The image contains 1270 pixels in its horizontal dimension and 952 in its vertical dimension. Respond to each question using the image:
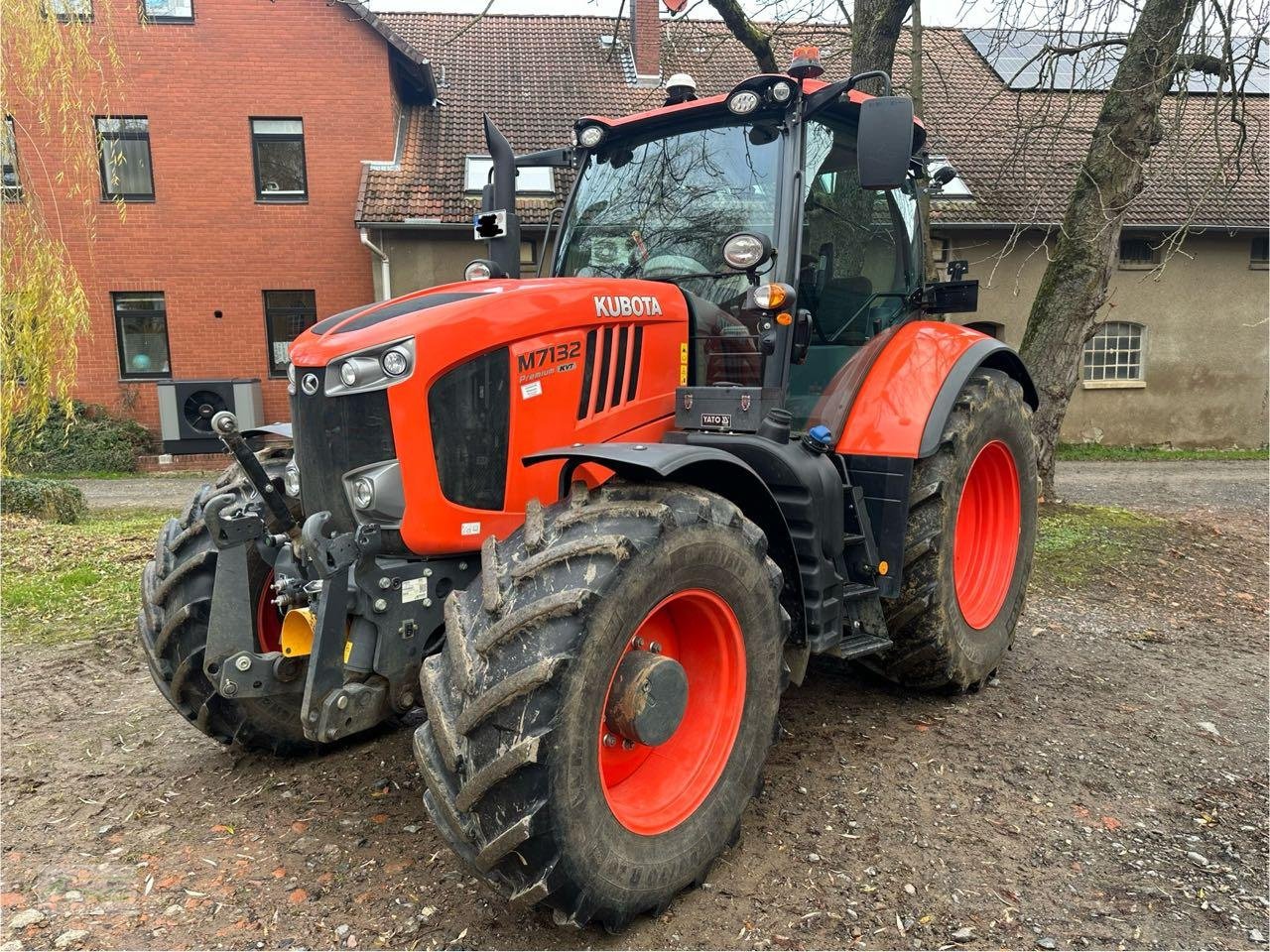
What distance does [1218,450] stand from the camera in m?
16.0

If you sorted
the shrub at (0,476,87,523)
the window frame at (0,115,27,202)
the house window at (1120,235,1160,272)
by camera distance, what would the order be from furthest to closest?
the house window at (1120,235,1160,272)
the shrub at (0,476,87,523)
the window frame at (0,115,27,202)

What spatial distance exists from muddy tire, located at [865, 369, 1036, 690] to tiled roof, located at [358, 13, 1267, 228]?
9744 mm

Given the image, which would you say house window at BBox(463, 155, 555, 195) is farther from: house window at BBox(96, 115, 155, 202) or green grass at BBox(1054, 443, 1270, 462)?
green grass at BBox(1054, 443, 1270, 462)

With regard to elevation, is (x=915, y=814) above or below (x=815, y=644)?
below

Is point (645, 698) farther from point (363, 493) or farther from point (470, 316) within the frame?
point (470, 316)

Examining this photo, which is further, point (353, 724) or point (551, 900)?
point (353, 724)

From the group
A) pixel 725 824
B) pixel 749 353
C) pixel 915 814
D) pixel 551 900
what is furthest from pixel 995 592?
pixel 551 900

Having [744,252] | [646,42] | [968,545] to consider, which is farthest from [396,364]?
[646,42]

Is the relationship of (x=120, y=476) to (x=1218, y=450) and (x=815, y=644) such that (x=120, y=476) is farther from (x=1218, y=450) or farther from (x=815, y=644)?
(x=1218, y=450)

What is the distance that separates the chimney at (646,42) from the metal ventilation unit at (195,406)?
9180 millimetres

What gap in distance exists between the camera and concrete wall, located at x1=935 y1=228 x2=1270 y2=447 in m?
15.7

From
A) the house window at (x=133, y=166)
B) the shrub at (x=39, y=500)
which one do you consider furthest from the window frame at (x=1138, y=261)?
the house window at (x=133, y=166)

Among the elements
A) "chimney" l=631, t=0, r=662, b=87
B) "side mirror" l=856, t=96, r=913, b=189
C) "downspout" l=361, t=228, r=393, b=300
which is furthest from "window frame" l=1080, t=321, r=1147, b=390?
"side mirror" l=856, t=96, r=913, b=189

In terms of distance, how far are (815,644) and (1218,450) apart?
53.4 ft
